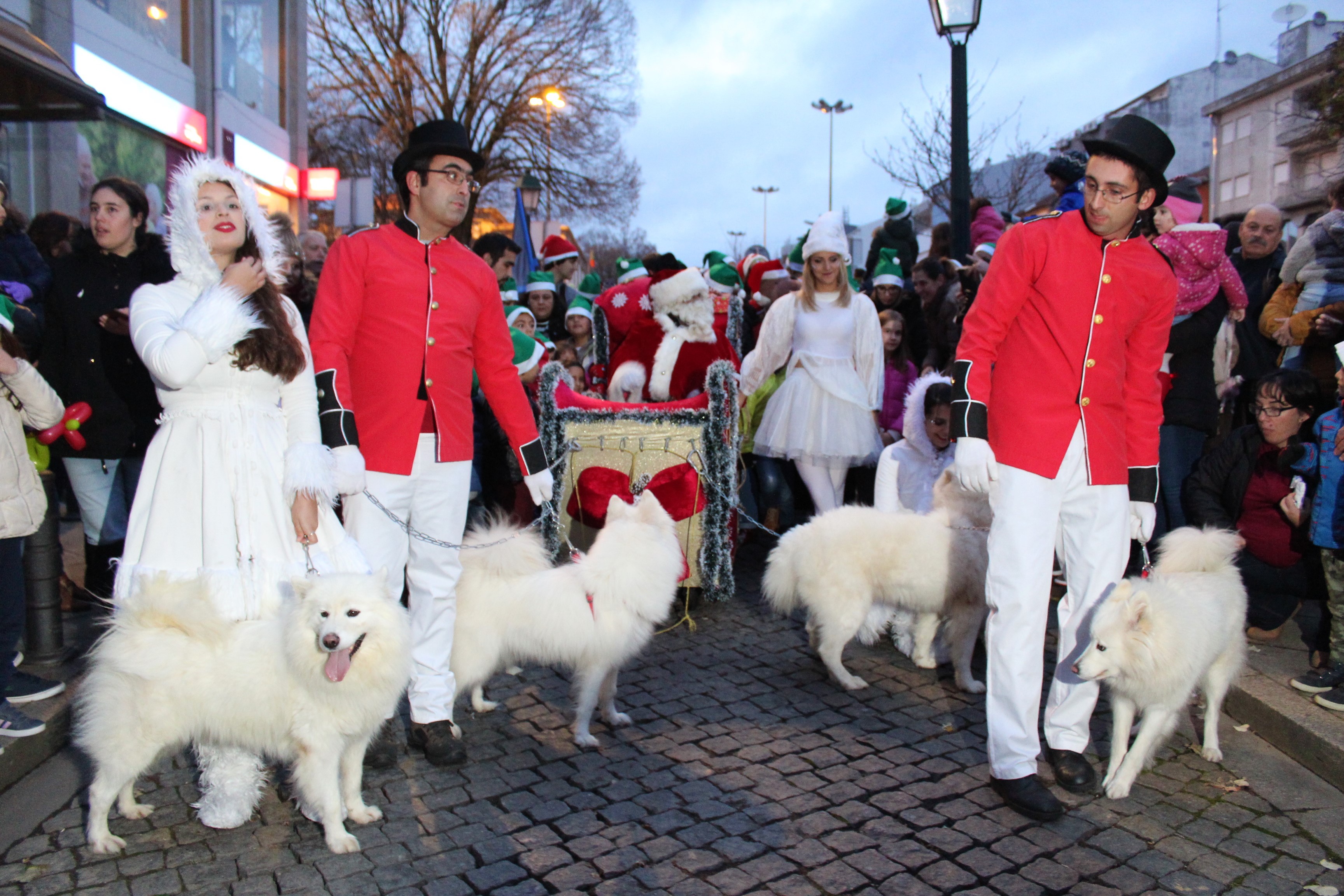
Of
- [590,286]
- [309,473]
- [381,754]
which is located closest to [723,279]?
[590,286]

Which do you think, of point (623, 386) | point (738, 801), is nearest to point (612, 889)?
point (738, 801)

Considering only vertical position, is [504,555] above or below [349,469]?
below

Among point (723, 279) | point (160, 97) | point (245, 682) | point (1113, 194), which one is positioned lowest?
point (245, 682)

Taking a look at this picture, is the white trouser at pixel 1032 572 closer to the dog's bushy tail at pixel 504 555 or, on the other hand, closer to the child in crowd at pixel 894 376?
the dog's bushy tail at pixel 504 555

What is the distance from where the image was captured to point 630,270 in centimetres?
940

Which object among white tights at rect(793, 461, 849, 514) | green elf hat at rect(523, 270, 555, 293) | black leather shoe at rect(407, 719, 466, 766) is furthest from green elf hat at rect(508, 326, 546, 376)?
black leather shoe at rect(407, 719, 466, 766)

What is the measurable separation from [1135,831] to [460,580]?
301cm

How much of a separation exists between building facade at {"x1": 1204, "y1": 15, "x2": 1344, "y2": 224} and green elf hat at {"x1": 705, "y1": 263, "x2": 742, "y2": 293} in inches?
1069

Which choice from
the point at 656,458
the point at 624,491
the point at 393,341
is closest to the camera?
the point at 393,341

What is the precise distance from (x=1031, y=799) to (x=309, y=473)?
2.97 metres

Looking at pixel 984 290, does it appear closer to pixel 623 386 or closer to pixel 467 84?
pixel 623 386

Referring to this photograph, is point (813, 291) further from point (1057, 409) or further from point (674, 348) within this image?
point (1057, 409)

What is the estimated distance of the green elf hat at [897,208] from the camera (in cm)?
1089

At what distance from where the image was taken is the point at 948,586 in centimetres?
491
